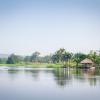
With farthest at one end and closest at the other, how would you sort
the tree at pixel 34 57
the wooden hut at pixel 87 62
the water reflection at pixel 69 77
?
1. the tree at pixel 34 57
2. the wooden hut at pixel 87 62
3. the water reflection at pixel 69 77

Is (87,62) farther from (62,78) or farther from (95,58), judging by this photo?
(62,78)

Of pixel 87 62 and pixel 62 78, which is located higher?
pixel 87 62

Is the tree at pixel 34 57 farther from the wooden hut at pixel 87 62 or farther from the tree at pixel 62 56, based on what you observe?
the wooden hut at pixel 87 62

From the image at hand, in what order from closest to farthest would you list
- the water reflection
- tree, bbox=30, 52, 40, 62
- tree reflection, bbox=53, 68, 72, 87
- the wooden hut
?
tree reflection, bbox=53, 68, 72, 87, the water reflection, the wooden hut, tree, bbox=30, 52, 40, 62

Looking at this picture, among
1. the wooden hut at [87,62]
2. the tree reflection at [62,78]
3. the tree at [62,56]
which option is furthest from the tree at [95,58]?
the tree reflection at [62,78]

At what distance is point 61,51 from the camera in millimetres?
58219

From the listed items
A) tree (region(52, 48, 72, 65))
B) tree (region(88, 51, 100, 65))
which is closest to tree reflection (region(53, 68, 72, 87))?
tree (region(88, 51, 100, 65))

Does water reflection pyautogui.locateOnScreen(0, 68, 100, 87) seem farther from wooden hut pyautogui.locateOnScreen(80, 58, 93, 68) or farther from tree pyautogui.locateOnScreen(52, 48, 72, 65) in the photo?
tree pyautogui.locateOnScreen(52, 48, 72, 65)

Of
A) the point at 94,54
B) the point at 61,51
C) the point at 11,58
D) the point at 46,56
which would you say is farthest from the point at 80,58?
the point at 46,56

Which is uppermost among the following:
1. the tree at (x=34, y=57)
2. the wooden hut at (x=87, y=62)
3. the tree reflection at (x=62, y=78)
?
the tree at (x=34, y=57)

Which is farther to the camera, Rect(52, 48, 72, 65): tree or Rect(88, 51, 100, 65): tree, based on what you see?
Rect(52, 48, 72, 65): tree

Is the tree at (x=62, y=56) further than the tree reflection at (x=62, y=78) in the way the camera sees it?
Yes

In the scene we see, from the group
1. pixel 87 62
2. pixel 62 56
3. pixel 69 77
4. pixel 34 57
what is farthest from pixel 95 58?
pixel 34 57

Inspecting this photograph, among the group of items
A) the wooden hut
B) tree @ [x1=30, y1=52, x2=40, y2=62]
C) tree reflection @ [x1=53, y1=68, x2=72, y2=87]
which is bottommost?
tree reflection @ [x1=53, y1=68, x2=72, y2=87]
